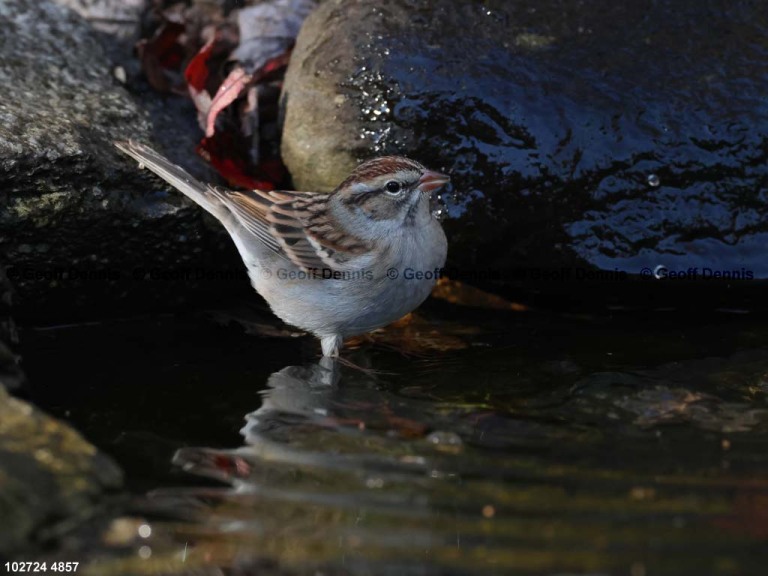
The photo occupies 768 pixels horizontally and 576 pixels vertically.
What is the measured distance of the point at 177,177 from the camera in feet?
18.2

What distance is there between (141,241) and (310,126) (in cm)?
129

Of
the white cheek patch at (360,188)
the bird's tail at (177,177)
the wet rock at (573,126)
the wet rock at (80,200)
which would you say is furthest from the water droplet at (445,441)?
the wet rock at (80,200)

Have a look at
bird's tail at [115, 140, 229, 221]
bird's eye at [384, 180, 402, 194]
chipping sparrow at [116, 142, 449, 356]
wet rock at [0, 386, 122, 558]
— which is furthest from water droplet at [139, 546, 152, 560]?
bird's tail at [115, 140, 229, 221]

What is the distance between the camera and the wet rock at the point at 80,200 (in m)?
5.45

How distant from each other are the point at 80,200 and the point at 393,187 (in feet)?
6.00

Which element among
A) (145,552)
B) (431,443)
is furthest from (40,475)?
→ (431,443)

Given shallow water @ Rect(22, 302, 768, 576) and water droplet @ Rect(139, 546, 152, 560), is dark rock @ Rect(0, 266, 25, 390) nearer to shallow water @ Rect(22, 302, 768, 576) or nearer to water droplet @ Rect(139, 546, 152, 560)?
shallow water @ Rect(22, 302, 768, 576)

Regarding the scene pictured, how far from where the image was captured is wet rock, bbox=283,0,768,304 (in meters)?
5.68

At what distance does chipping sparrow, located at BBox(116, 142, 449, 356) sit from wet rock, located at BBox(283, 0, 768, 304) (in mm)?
574

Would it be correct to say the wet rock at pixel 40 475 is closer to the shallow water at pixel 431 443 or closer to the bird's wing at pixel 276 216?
the shallow water at pixel 431 443

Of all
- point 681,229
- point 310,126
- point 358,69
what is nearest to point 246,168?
point 310,126

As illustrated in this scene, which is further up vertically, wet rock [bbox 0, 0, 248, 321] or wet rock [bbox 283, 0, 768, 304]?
wet rock [bbox 283, 0, 768, 304]

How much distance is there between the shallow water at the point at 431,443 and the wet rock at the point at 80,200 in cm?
26

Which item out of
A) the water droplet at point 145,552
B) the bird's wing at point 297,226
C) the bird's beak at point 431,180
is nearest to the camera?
the water droplet at point 145,552
